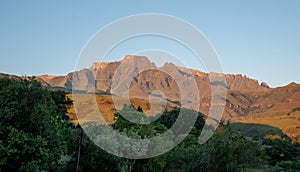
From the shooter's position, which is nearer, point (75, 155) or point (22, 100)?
point (22, 100)

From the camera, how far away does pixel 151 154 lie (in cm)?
3359

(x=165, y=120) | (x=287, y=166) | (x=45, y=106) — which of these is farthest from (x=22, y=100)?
(x=165, y=120)

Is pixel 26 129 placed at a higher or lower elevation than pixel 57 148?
higher

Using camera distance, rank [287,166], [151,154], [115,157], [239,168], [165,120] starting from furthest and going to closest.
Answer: [165,120], [287,166], [239,168], [151,154], [115,157]

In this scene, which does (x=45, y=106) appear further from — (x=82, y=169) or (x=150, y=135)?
(x=150, y=135)

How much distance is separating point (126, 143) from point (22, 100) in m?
9.49

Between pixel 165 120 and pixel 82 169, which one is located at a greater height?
pixel 165 120

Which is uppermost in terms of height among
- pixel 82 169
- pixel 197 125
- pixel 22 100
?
pixel 197 125

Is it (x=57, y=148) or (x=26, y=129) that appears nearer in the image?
(x=26, y=129)

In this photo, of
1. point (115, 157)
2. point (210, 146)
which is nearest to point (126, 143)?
point (115, 157)

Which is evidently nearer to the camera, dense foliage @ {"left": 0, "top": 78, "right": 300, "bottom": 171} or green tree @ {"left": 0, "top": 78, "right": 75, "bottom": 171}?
green tree @ {"left": 0, "top": 78, "right": 75, "bottom": 171}

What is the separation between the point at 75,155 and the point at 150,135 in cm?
930

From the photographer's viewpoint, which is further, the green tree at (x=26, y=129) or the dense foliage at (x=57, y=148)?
the dense foliage at (x=57, y=148)

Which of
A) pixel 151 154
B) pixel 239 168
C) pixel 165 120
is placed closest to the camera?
pixel 151 154
